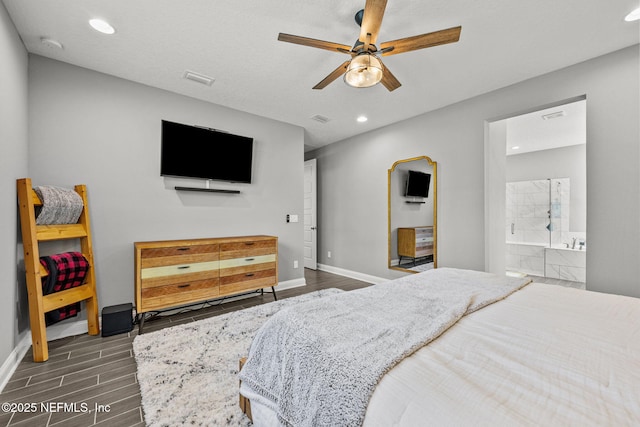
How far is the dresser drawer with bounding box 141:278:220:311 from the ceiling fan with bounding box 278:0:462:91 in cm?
250

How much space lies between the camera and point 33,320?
2125 millimetres

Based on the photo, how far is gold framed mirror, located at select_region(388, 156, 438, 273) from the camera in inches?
152

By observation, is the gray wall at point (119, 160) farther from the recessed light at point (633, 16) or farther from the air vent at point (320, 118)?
the recessed light at point (633, 16)

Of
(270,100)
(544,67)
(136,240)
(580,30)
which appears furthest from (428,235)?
(136,240)

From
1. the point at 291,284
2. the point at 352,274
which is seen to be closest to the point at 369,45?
the point at 291,284

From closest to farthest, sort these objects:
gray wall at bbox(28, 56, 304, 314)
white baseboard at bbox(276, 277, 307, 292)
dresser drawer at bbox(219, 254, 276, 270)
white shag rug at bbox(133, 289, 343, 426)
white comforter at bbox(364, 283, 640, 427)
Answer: white comforter at bbox(364, 283, 640, 427)
white shag rug at bbox(133, 289, 343, 426)
gray wall at bbox(28, 56, 304, 314)
dresser drawer at bbox(219, 254, 276, 270)
white baseboard at bbox(276, 277, 307, 292)

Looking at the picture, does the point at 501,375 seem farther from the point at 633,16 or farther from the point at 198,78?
the point at 198,78

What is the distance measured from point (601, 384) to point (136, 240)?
3664 mm

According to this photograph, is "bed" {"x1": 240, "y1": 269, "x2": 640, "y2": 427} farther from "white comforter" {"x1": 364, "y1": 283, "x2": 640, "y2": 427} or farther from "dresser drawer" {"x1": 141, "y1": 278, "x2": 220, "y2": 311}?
"dresser drawer" {"x1": 141, "y1": 278, "x2": 220, "y2": 311}

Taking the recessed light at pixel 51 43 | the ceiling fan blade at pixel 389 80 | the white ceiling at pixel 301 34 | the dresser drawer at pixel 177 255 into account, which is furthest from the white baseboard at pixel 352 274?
the recessed light at pixel 51 43

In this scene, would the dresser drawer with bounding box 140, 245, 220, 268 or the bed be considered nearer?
the bed

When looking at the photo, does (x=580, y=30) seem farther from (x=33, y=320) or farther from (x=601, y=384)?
(x=33, y=320)

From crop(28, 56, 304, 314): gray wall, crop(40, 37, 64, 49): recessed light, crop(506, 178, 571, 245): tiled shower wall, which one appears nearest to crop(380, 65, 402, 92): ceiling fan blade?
crop(28, 56, 304, 314): gray wall

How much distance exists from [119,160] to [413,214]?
3840 mm
